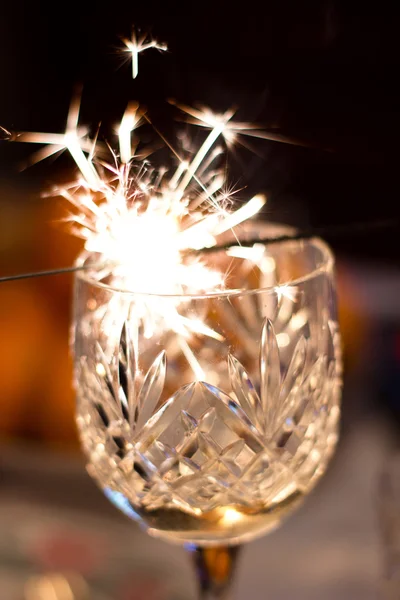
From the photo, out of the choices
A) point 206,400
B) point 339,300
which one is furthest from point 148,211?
point 339,300

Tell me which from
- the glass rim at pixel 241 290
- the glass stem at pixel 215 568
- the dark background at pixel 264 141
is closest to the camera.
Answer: the glass rim at pixel 241 290

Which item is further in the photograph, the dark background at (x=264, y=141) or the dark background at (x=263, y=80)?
the dark background at (x=264, y=141)

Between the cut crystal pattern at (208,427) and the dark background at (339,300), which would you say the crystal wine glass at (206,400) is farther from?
the dark background at (339,300)

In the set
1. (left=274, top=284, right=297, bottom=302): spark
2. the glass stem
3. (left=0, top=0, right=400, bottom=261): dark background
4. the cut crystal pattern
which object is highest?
(left=0, top=0, right=400, bottom=261): dark background

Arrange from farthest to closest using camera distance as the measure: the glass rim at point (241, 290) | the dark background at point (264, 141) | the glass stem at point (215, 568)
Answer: the dark background at point (264, 141)
the glass stem at point (215, 568)
the glass rim at point (241, 290)

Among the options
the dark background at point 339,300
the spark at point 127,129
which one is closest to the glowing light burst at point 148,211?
the spark at point 127,129

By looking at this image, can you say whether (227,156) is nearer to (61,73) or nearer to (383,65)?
(383,65)

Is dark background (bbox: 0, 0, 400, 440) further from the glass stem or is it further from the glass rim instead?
the glass stem

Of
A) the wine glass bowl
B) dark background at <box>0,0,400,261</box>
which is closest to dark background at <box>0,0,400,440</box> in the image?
dark background at <box>0,0,400,261</box>
